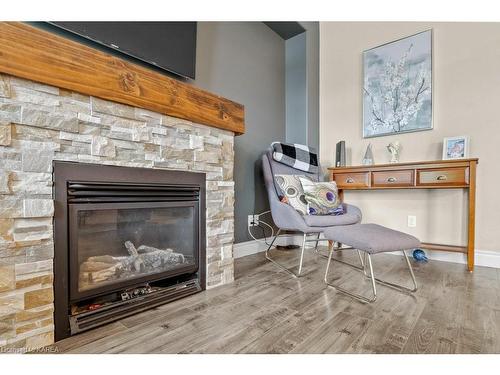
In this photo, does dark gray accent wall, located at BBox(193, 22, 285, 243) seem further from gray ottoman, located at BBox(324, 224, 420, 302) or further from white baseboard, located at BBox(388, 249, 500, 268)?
white baseboard, located at BBox(388, 249, 500, 268)

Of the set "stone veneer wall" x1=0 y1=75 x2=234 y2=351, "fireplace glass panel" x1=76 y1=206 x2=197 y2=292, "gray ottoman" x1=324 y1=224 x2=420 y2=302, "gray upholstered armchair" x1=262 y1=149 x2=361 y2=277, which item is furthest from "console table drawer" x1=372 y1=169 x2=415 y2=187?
"stone veneer wall" x1=0 y1=75 x2=234 y2=351

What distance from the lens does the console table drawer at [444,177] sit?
203 centimetres

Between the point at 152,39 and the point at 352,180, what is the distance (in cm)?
200

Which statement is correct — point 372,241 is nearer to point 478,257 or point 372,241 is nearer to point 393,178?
point 393,178

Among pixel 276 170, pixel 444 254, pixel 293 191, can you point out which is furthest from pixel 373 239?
pixel 444 254

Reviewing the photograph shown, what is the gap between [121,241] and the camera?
1.32 meters

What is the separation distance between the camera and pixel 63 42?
1027 mm

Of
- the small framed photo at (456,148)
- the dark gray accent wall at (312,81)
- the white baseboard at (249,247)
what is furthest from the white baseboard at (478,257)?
the dark gray accent wall at (312,81)

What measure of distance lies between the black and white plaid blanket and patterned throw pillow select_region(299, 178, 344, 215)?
0.82 ft

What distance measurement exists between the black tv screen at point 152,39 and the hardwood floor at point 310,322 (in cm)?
139

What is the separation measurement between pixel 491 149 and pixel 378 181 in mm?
843
